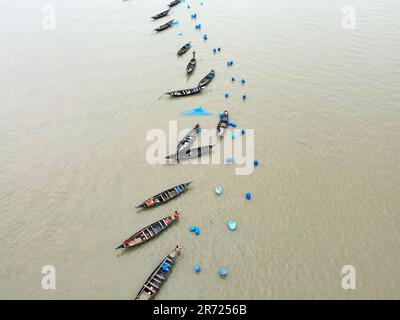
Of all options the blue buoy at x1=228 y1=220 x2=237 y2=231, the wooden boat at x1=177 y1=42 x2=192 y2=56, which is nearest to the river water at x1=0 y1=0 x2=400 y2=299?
the blue buoy at x1=228 y1=220 x2=237 y2=231

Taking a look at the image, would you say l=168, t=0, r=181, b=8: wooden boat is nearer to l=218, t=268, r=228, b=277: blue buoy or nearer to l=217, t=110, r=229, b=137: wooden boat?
l=217, t=110, r=229, b=137: wooden boat

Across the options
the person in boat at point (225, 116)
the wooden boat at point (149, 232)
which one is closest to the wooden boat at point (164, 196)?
the wooden boat at point (149, 232)

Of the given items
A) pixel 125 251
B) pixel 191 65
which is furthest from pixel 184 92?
pixel 125 251

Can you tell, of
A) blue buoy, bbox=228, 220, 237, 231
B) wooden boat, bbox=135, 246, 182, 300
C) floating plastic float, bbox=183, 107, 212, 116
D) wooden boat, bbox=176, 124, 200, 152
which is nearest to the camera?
wooden boat, bbox=135, 246, 182, 300

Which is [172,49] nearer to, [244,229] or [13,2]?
[244,229]
